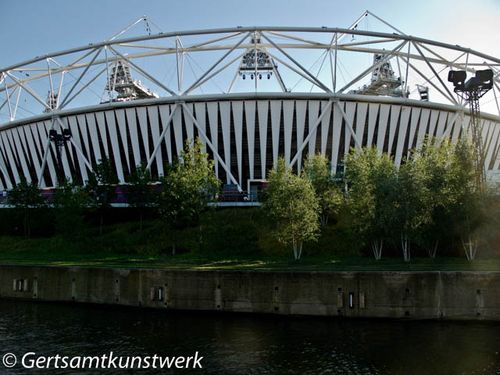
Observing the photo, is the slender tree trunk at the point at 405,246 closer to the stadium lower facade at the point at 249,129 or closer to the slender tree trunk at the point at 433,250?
the slender tree trunk at the point at 433,250

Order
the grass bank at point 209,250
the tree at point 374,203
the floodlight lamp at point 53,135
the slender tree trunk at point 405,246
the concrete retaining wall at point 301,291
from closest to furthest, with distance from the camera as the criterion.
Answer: the concrete retaining wall at point 301,291
the grass bank at point 209,250
the slender tree trunk at point 405,246
the tree at point 374,203
the floodlight lamp at point 53,135

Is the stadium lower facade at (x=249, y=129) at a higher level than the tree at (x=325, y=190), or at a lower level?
higher

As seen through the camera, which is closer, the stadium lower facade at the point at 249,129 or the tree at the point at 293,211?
the tree at the point at 293,211

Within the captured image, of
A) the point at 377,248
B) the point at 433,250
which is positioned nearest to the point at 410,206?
the point at 377,248

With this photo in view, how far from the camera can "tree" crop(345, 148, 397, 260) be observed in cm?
3266

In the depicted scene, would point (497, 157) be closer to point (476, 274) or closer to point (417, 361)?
point (476, 274)

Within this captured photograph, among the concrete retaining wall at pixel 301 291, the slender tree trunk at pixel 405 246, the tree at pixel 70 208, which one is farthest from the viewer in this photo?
the tree at pixel 70 208

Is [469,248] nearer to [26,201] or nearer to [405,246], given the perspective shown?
[405,246]

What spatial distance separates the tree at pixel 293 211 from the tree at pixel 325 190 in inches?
156

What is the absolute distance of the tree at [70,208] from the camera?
43031 millimetres

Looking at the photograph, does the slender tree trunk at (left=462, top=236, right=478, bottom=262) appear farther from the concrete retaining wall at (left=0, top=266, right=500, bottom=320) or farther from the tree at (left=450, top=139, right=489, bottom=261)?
the concrete retaining wall at (left=0, top=266, right=500, bottom=320)

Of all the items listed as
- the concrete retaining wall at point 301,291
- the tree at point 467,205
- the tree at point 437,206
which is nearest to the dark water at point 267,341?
the concrete retaining wall at point 301,291

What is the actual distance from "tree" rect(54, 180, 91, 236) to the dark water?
16997 mm

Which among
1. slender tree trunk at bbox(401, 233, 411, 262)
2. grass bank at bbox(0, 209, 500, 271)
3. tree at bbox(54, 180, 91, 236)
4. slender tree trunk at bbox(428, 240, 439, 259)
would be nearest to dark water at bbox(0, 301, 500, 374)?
grass bank at bbox(0, 209, 500, 271)
